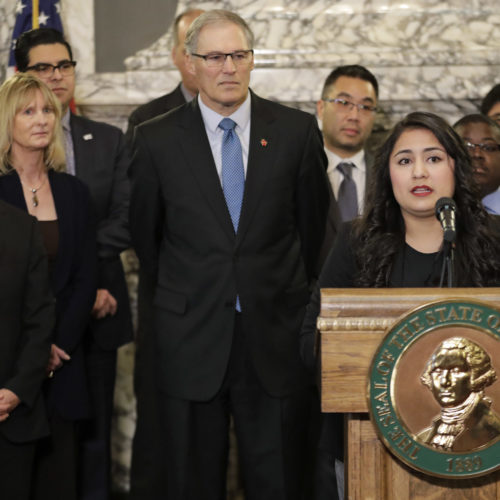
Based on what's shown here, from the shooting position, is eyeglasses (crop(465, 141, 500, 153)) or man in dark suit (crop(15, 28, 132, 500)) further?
man in dark suit (crop(15, 28, 132, 500))

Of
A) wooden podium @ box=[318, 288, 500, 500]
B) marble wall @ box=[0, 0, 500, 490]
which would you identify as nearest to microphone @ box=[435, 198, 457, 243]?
wooden podium @ box=[318, 288, 500, 500]

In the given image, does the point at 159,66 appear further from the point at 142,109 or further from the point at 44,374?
the point at 44,374

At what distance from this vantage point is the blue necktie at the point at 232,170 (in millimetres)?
3422

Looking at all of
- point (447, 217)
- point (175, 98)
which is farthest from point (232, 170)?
point (447, 217)

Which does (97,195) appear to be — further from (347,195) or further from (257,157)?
(347,195)

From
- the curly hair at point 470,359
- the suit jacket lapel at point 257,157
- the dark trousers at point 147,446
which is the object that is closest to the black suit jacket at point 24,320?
the suit jacket lapel at point 257,157

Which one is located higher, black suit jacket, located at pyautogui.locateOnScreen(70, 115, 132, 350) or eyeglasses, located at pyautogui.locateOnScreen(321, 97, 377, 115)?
eyeglasses, located at pyautogui.locateOnScreen(321, 97, 377, 115)

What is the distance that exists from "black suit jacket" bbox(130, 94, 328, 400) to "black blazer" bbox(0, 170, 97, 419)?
214 mm

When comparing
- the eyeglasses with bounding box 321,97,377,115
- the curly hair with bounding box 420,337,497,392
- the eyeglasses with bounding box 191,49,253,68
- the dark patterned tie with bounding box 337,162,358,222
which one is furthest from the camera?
the eyeglasses with bounding box 321,97,377,115

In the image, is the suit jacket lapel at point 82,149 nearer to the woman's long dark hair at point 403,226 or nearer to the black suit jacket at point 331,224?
the black suit jacket at point 331,224

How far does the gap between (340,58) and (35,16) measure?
1496 millimetres

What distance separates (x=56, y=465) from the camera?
3.44 metres

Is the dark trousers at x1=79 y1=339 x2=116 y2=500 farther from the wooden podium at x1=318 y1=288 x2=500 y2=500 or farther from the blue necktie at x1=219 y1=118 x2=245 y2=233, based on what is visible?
the wooden podium at x1=318 y1=288 x2=500 y2=500

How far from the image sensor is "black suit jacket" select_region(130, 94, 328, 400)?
3359 mm
